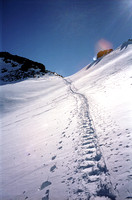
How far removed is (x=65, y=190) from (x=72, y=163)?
70 cm

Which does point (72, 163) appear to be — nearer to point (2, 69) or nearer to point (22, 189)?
point (22, 189)

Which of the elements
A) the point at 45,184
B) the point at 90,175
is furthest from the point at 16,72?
the point at 90,175

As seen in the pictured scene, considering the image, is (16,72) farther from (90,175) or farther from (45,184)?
(90,175)

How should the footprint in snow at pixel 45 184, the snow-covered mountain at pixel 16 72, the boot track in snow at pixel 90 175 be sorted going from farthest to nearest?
the snow-covered mountain at pixel 16 72 < the footprint in snow at pixel 45 184 < the boot track in snow at pixel 90 175

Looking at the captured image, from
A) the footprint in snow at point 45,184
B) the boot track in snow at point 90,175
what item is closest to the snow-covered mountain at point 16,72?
the boot track in snow at point 90,175

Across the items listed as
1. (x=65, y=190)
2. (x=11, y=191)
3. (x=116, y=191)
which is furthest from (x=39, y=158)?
(x=116, y=191)

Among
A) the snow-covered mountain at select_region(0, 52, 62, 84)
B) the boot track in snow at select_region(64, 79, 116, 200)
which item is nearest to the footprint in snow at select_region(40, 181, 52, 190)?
the boot track in snow at select_region(64, 79, 116, 200)

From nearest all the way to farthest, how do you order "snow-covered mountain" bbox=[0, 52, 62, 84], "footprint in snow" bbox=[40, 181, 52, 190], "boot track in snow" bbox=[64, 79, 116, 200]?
1. "boot track in snow" bbox=[64, 79, 116, 200]
2. "footprint in snow" bbox=[40, 181, 52, 190]
3. "snow-covered mountain" bbox=[0, 52, 62, 84]

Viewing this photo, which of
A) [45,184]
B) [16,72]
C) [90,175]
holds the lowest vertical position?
[90,175]

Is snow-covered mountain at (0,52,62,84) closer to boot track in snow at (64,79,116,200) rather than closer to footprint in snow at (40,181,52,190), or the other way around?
boot track in snow at (64,79,116,200)

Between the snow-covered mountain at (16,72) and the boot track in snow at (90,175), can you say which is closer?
the boot track in snow at (90,175)

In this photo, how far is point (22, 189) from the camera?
8.34 ft

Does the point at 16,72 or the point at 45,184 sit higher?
the point at 16,72

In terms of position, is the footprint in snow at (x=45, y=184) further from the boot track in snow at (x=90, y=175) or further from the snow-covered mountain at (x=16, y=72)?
the snow-covered mountain at (x=16, y=72)
